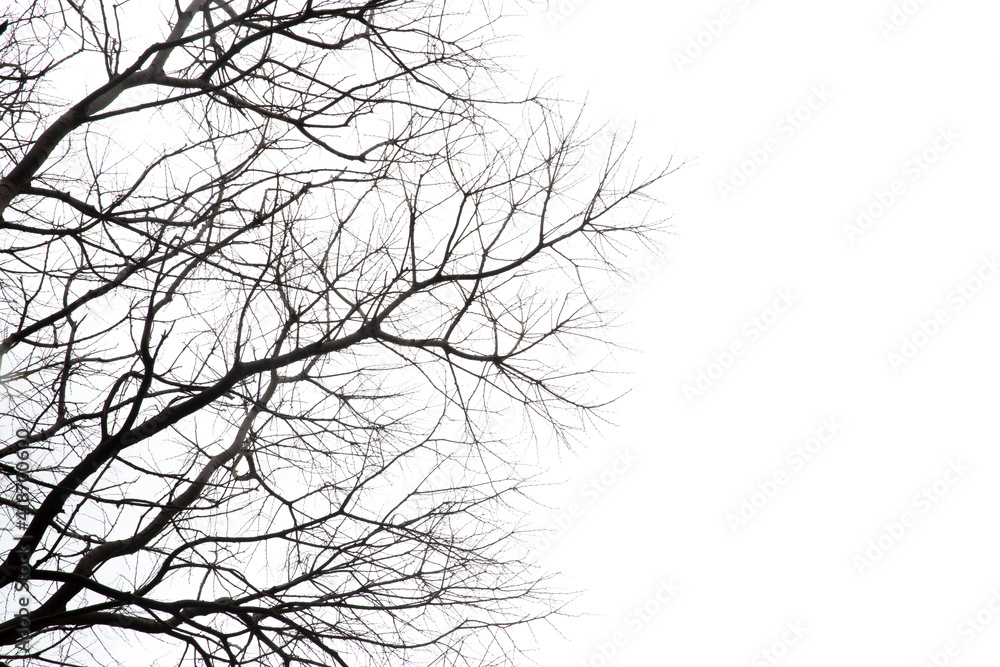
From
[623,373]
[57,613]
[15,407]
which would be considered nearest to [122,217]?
[15,407]

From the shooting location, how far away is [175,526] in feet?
14.0

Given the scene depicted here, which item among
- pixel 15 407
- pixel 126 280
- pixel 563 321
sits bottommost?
pixel 563 321

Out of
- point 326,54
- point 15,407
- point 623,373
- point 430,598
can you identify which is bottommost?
point 430,598

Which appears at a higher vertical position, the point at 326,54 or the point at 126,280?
the point at 326,54

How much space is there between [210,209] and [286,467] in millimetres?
1342

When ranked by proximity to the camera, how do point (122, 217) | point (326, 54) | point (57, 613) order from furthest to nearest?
point (326, 54)
point (122, 217)
point (57, 613)

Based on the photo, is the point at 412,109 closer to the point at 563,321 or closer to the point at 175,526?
the point at 563,321

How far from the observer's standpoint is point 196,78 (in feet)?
15.1

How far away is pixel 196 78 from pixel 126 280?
1.12 m

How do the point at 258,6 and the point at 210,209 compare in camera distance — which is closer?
the point at 210,209

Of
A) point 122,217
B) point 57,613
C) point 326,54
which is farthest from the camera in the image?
point 326,54

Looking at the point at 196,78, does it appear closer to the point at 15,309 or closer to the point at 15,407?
the point at 15,309

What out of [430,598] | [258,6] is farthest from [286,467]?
[258,6]

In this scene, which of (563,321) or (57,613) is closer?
(57,613)
